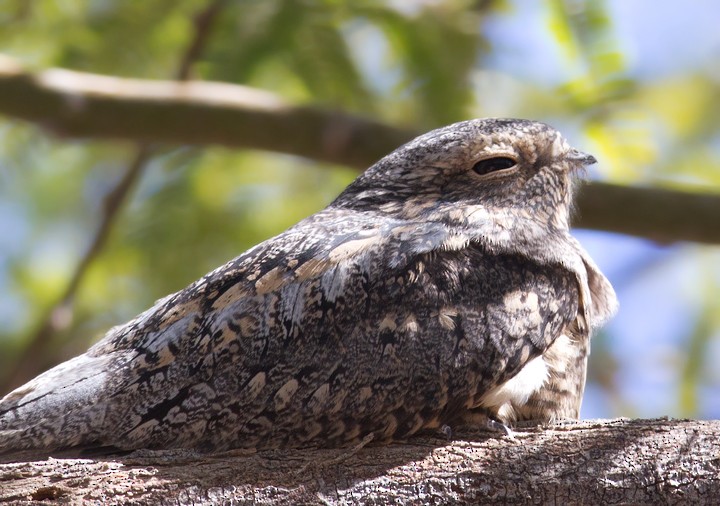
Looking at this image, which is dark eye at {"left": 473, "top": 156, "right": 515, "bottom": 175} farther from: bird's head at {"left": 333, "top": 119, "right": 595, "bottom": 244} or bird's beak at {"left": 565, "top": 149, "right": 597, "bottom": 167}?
bird's beak at {"left": 565, "top": 149, "right": 597, "bottom": 167}

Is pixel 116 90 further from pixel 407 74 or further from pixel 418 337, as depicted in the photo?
pixel 418 337

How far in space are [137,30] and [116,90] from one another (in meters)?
0.37

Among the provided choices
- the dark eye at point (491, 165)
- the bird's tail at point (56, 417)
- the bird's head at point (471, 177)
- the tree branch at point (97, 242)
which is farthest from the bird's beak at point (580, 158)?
the bird's tail at point (56, 417)

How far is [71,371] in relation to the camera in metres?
2.73

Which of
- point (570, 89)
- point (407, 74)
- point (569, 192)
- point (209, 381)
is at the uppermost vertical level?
point (407, 74)

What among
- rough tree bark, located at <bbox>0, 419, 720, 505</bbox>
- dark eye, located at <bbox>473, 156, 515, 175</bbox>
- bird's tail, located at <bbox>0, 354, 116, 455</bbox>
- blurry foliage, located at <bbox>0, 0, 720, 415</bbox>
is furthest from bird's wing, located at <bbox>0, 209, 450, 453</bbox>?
blurry foliage, located at <bbox>0, 0, 720, 415</bbox>

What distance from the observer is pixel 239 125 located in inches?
178

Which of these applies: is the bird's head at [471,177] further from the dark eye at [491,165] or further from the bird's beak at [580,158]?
the bird's beak at [580,158]

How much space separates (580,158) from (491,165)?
1.65ft

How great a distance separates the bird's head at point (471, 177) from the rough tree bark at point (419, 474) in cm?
93

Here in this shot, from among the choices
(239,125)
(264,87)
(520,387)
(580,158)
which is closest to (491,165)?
(580,158)

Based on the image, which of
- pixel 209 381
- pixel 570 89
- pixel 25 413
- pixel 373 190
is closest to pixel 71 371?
pixel 25 413

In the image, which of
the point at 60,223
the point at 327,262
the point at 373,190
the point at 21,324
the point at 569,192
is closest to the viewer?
the point at 327,262

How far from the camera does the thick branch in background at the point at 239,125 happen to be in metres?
4.22
